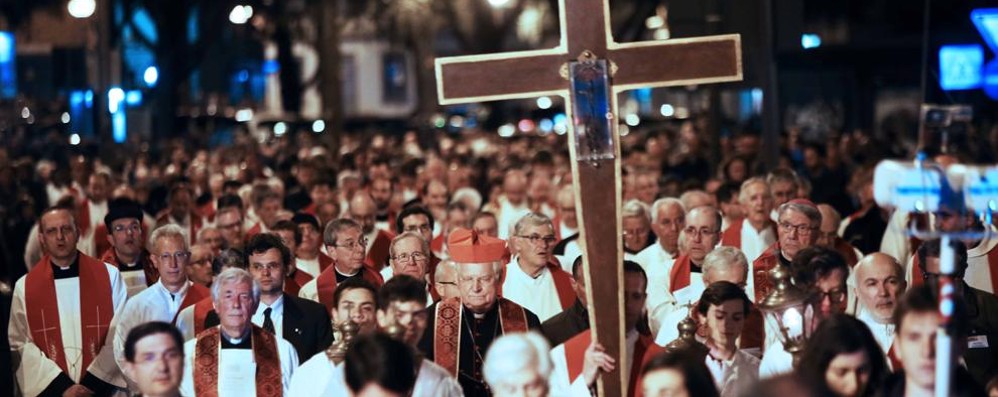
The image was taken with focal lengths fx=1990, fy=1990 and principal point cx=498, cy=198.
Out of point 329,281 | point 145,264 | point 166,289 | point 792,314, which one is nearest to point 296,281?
point 329,281

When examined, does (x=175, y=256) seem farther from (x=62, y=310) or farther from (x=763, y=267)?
(x=763, y=267)

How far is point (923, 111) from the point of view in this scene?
1436 centimetres

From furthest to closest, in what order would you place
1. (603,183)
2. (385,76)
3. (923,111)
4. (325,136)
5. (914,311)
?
(385,76) → (325,136) → (923,111) → (603,183) → (914,311)

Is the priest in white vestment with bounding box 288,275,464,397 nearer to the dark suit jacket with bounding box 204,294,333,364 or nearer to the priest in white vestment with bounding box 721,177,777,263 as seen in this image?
the dark suit jacket with bounding box 204,294,333,364

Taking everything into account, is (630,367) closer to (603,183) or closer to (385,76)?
(603,183)

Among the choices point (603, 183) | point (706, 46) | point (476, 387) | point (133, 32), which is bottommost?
point (476, 387)

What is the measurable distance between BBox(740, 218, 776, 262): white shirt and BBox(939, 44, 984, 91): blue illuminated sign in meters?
3.77

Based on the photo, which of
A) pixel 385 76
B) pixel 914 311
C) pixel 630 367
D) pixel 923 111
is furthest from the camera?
pixel 385 76

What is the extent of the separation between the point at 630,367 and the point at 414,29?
43.1 meters

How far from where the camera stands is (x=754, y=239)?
13.3m

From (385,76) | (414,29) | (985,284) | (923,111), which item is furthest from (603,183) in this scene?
(385,76)

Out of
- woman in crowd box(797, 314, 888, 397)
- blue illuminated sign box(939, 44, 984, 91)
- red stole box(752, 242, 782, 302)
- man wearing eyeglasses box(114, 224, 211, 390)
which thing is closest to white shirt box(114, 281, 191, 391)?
man wearing eyeglasses box(114, 224, 211, 390)

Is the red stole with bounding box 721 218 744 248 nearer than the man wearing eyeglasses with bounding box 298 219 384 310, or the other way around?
the man wearing eyeglasses with bounding box 298 219 384 310

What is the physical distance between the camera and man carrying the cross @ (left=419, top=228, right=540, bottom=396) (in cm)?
908
